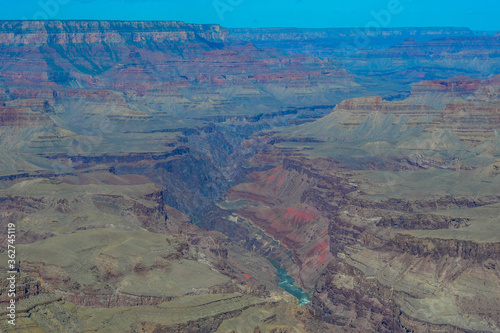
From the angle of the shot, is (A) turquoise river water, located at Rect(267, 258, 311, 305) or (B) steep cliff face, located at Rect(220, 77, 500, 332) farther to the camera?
(A) turquoise river water, located at Rect(267, 258, 311, 305)

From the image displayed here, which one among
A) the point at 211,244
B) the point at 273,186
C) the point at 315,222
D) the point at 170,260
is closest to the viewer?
the point at 170,260

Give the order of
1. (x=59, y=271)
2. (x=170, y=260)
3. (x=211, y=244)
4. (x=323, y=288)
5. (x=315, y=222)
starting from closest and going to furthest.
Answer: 1. (x=59, y=271)
2. (x=170, y=260)
3. (x=323, y=288)
4. (x=211, y=244)
5. (x=315, y=222)

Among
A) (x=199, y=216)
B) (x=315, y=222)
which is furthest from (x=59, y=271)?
(x=199, y=216)

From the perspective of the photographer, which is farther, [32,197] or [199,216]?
[199,216]

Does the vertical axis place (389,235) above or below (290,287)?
above

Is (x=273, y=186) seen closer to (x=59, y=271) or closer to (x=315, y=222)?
(x=315, y=222)

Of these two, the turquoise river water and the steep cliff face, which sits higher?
the steep cliff face

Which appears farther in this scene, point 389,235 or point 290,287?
point 290,287

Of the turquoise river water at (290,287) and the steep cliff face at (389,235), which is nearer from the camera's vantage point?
the steep cliff face at (389,235)

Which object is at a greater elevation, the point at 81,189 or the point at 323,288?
the point at 81,189

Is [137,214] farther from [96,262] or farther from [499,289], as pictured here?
[499,289]

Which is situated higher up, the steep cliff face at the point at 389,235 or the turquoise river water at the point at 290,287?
the steep cliff face at the point at 389,235
